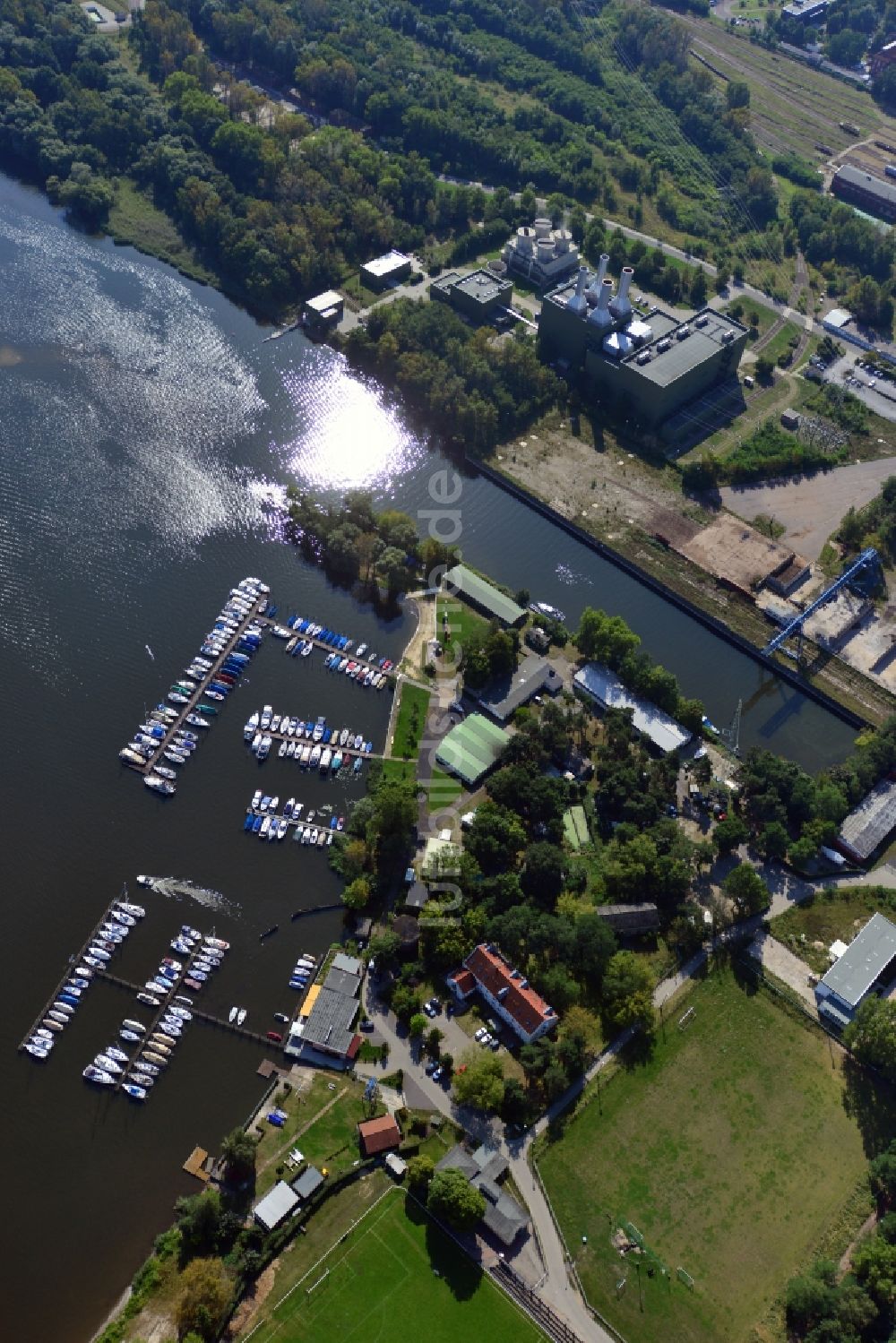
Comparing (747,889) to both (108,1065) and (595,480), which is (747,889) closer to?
(108,1065)

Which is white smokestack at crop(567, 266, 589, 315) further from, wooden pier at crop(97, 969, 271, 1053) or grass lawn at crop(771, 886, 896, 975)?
wooden pier at crop(97, 969, 271, 1053)

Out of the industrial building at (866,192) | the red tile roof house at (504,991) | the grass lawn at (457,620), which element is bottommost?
the red tile roof house at (504,991)

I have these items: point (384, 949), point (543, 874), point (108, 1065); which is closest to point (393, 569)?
point (543, 874)

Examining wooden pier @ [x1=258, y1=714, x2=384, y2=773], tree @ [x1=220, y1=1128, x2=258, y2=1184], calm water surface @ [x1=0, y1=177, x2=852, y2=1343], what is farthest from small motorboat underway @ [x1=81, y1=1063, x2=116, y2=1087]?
wooden pier @ [x1=258, y1=714, x2=384, y2=773]

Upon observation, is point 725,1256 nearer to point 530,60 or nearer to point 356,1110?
point 356,1110

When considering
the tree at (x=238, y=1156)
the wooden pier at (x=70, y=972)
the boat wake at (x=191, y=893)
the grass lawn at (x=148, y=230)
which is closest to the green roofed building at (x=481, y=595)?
the boat wake at (x=191, y=893)

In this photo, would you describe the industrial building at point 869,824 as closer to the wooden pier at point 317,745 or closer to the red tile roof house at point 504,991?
the red tile roof house at point 504,991
